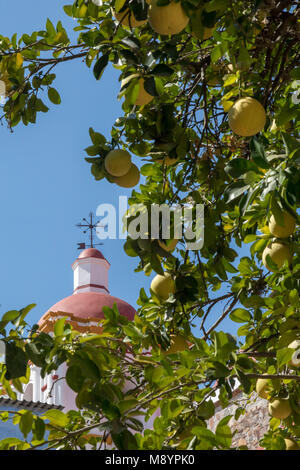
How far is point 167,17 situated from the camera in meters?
1.82

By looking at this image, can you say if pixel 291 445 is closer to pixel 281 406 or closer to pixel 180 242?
pixel 281 406

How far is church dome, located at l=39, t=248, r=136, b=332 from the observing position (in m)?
13.5

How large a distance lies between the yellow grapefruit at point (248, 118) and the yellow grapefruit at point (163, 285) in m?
0.77

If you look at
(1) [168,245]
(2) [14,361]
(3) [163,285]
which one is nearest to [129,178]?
(1) [168,245]

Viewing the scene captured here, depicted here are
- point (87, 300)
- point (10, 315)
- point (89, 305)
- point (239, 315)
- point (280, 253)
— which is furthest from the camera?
point (87, 300)

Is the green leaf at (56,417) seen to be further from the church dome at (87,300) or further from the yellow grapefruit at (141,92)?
the church dome at (87,300)

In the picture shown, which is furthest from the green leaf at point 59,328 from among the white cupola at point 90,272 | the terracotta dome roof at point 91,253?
the terracotta dome roof at point 91,253

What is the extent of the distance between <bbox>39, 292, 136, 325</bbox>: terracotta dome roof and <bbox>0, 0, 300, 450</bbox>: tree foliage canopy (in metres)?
11.4

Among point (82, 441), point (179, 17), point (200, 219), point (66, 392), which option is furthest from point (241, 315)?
point (66, 392)

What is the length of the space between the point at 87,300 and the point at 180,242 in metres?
12.4

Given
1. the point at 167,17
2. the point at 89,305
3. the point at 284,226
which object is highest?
the point at 89,305

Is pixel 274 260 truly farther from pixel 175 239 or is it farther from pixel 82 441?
pixel 82 441

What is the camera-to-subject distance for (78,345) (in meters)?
2.03

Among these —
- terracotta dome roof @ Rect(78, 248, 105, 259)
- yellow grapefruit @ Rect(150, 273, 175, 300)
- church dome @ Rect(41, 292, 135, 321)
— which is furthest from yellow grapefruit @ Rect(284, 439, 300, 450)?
terracotta dome roof @ Rect(78, 248, 105, 259)
